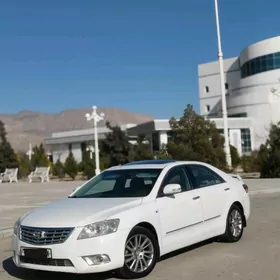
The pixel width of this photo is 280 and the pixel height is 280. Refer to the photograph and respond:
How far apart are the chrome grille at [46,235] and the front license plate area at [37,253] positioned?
87 mm

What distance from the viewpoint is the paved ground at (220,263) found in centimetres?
664

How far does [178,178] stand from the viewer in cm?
805

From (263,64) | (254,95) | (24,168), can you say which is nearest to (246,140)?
(254,95)

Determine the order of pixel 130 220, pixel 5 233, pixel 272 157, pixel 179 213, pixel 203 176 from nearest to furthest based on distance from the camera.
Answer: pixel 130 220, pixel 179 213, pixel 203 176, pixel 5 233, pixel 272 157

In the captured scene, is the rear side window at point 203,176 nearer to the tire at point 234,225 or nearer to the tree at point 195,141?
the tire at point 234,225

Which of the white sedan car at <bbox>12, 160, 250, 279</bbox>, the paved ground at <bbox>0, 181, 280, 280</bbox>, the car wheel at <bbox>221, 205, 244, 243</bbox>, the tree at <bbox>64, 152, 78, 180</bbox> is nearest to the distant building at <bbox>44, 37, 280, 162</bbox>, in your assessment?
the tree at <bbox>64, 152, 78, 180</bbox>

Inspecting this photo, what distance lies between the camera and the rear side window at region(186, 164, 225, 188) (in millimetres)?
8367

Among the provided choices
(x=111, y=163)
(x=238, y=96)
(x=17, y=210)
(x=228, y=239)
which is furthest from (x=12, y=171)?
(x=238, y=96)

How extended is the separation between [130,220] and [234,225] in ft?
9.67

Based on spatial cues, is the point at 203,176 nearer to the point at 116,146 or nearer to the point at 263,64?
the point at 116,146

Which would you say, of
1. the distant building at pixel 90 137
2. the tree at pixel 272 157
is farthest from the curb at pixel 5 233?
the distant building at pixel 90 137

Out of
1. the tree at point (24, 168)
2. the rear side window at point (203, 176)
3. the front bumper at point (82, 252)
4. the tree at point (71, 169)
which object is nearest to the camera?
the front bumper at point (82, 252)

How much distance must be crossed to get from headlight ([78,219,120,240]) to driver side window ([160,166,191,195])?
1.52m

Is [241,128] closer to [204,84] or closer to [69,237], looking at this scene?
[204,84]
